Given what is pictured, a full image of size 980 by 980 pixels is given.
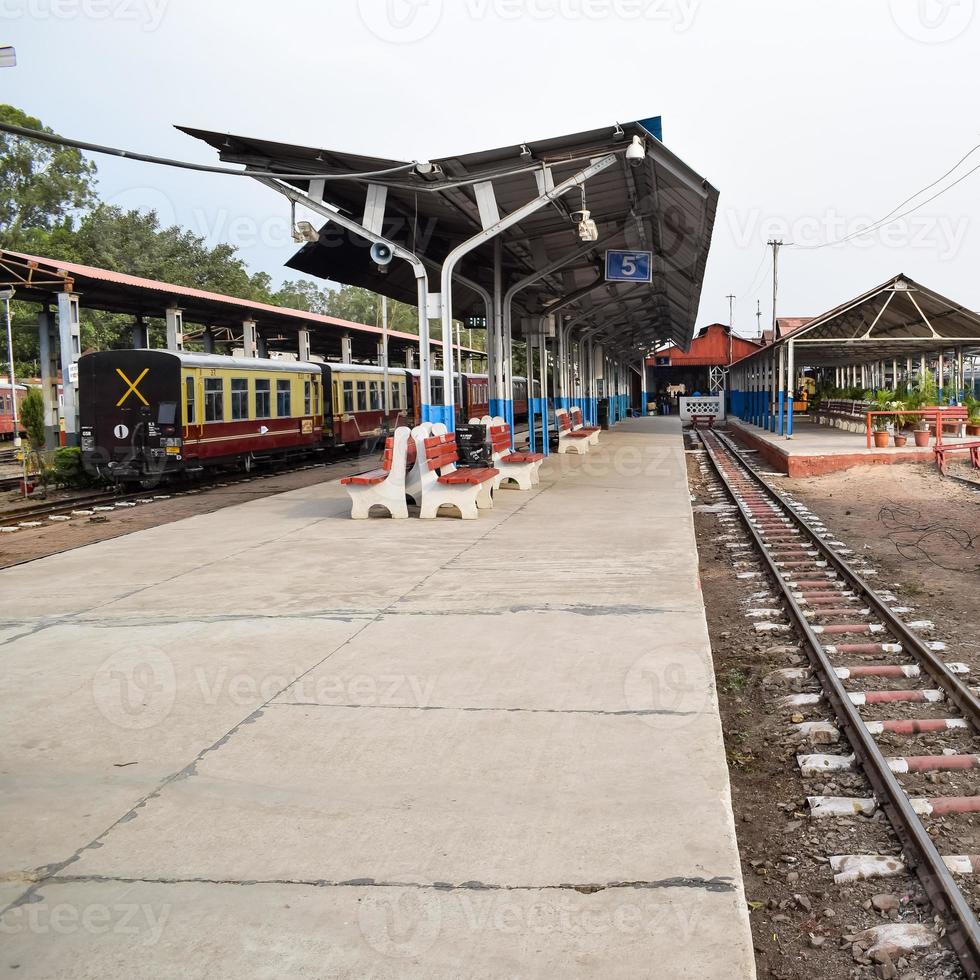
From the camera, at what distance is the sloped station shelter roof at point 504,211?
12.5 metres

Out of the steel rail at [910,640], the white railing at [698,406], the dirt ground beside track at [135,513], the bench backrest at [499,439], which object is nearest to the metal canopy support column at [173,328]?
the dirt ground beside track at [135,513]

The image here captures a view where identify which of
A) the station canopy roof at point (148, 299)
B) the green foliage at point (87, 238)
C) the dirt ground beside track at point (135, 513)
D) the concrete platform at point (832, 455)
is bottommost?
the dirt ground beside track at point (135, 513)

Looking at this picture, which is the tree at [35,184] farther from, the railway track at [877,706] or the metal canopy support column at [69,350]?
the railway track at [877,706]

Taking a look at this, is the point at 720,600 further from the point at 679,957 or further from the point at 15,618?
the point at 679,957

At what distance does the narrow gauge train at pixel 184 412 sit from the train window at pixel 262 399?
2 cm

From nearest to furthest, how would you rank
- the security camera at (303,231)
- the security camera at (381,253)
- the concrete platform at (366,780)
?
the concrete platform at (366,780) → the security camera at (381,253) → the security camera at (303,231)

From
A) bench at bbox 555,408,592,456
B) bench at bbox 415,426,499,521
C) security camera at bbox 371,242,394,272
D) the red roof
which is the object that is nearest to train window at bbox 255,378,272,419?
bench at bbox 555,408,592,456

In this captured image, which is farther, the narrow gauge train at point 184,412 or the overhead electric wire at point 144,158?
the narrow gauge train at point 184,412

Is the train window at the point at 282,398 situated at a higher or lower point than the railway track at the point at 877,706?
higher

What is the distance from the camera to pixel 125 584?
8.30 m

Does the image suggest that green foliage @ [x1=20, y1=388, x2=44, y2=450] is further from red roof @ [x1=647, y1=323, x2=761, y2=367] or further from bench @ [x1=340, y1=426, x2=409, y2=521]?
red roof @ [x1=647, y1=323, x2=761, y2=367]

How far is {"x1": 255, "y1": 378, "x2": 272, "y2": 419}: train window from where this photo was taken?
2056 cm

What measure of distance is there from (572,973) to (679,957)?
30cm

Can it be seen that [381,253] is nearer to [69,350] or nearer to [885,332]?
[69,350]
